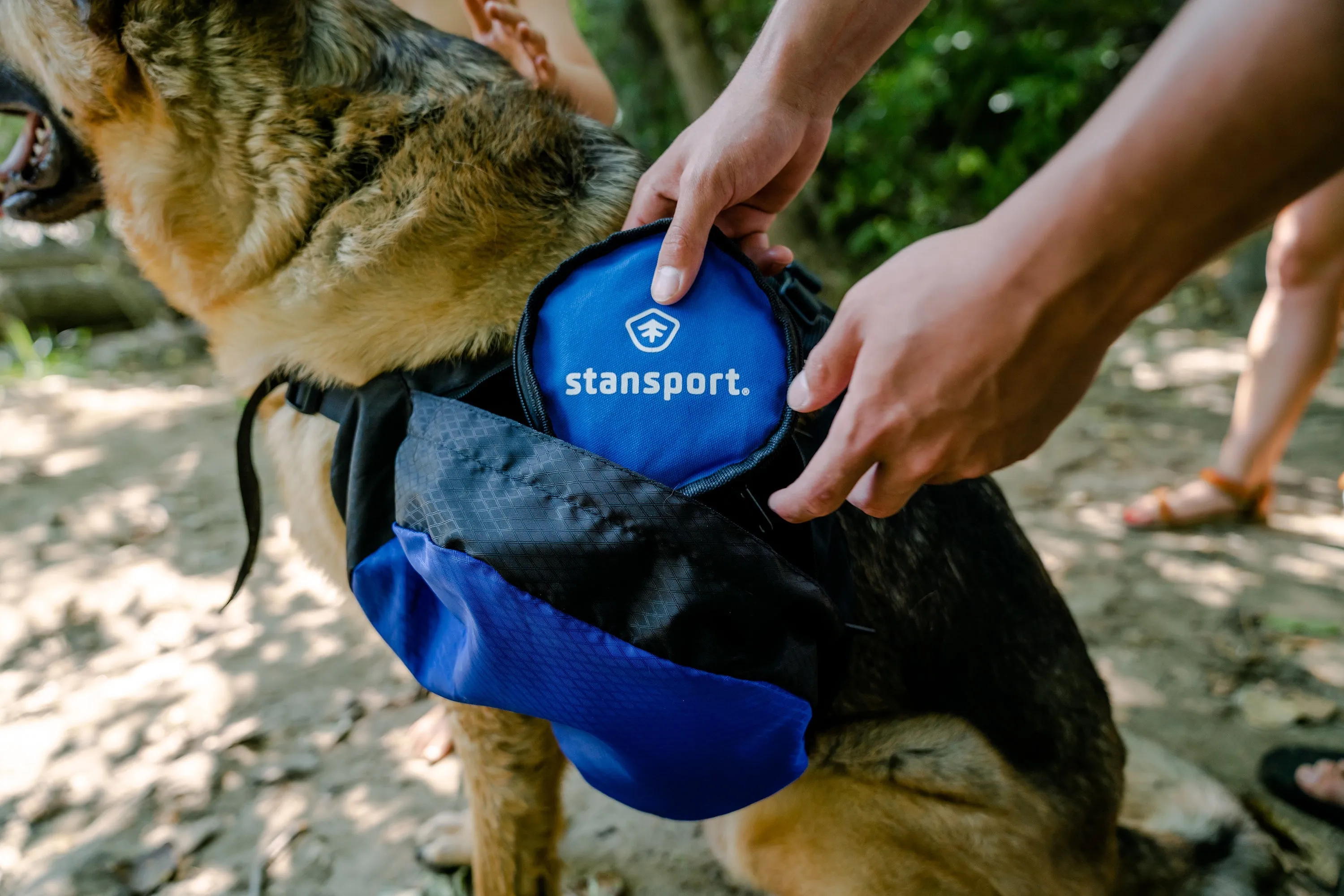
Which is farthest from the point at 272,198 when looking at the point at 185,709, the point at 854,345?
the point at 185,709

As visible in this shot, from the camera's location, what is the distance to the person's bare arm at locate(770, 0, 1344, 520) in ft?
2.12

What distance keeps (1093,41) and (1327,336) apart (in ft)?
17.7

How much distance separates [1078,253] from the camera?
2.37 ft

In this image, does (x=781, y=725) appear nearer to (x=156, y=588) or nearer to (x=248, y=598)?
(x=248, y=598)

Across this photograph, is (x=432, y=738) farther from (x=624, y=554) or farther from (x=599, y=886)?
(x=624, y=554)

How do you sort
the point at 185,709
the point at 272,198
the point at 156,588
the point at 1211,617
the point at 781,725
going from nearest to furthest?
the point at 781,725 < the point at 272,198 < the point at 185,709 < the point at 1211,617 < the point at 156,588

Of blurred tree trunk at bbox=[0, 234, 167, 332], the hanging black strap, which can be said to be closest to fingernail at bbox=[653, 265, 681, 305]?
the hanging black strap

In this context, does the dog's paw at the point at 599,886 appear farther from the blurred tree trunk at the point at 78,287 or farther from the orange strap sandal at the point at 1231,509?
the blurred tree trunk at the point at 78,287

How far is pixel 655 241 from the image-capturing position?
1.19m

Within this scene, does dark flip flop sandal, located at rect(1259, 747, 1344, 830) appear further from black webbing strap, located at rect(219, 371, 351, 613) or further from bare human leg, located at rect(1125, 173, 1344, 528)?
black webbing strap, located at rect(219, 371, 351, 613)

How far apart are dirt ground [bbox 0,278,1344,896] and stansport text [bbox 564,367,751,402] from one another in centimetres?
112

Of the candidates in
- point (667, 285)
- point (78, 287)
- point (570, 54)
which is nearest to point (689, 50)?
point (570, 54)

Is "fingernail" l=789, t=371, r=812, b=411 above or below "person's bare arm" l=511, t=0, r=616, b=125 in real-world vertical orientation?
below

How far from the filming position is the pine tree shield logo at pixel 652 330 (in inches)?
43.4
